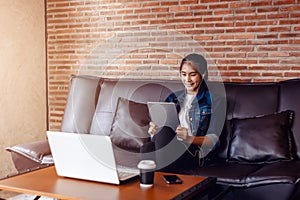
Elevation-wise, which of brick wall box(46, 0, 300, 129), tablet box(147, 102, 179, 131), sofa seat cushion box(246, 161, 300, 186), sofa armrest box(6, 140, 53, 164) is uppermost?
brick wall box(46, 0, 300, 129)

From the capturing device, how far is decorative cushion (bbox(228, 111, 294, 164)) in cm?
280

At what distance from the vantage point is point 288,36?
3.33 metres

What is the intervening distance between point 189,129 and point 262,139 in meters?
0.49

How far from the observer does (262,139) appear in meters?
2.85

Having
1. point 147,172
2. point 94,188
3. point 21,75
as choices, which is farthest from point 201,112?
point 21,75

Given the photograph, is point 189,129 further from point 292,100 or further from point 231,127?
point 292,100

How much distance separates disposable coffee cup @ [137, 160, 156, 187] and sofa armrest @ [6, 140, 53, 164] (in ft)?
3.85

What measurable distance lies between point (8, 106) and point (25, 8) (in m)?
0.94

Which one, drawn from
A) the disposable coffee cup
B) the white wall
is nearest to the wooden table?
the disposable coffee cup

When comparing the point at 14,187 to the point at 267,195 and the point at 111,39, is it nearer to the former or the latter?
the point at 267,195

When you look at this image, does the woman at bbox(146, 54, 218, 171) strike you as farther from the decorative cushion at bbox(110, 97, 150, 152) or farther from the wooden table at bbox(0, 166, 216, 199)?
the wooden table at bbox(0, 166, 216, 199)

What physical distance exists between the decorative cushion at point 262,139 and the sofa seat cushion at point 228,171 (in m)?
0.09

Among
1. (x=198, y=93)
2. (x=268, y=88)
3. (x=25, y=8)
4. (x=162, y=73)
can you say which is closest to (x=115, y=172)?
(x=198, y=93)

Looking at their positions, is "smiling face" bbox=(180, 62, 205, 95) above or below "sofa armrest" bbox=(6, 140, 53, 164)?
above
